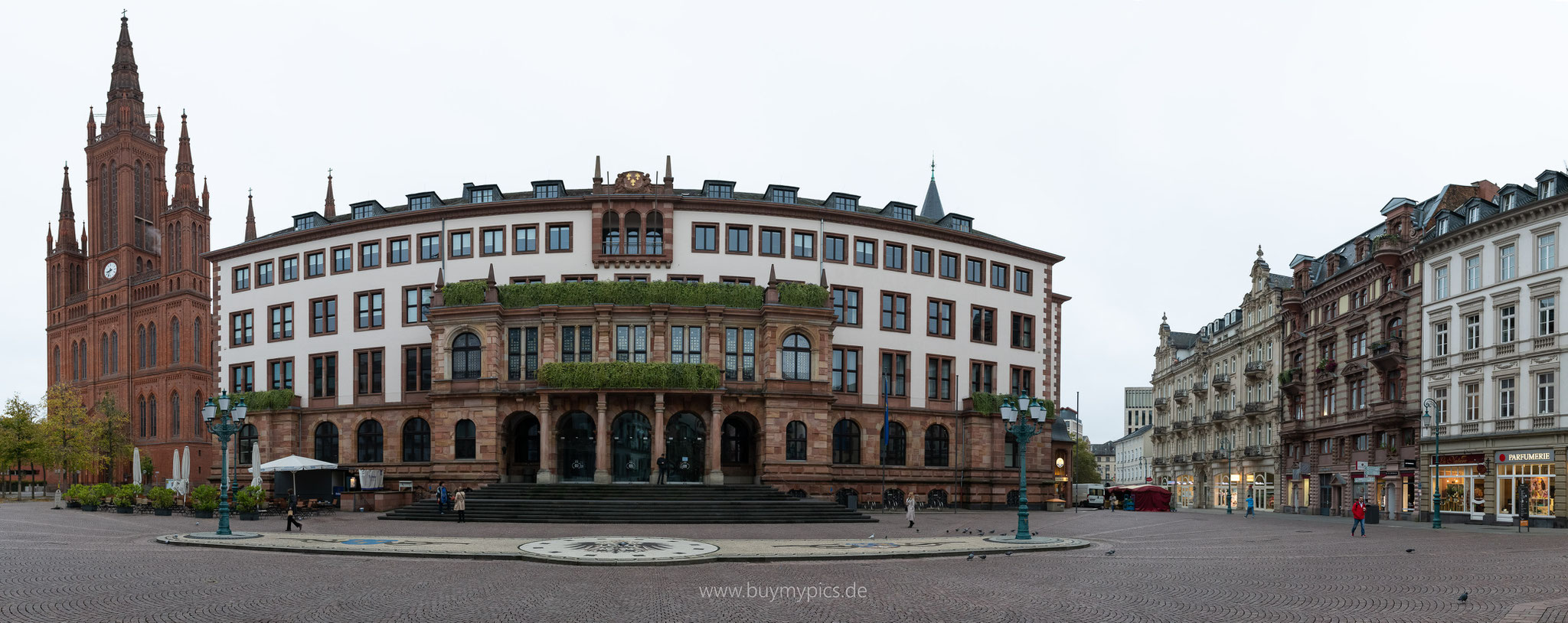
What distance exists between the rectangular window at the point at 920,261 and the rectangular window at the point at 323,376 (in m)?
30.5

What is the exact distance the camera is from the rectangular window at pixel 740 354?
5541cm

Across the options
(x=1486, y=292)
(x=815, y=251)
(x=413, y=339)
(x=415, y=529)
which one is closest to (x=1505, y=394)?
(x=1486, y=292)

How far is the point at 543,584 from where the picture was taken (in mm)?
21609

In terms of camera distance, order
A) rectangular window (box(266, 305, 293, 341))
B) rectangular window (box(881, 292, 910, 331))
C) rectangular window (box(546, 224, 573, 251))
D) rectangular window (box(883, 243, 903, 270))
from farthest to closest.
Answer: rectangular window (box(266, 305, 293, 341))
rectangular window (box(883, 243, 903, 270))
rectangular window (box(881, 292, 910, 331))
rectangular window (box(546, 224, 573, 251))

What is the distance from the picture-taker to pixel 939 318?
63.0 metres

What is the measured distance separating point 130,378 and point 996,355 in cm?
9637

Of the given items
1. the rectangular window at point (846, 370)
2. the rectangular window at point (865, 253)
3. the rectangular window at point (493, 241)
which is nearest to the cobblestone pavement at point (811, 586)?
the rectangular window at point (846, 370)

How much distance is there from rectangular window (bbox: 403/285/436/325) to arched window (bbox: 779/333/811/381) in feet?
61.5

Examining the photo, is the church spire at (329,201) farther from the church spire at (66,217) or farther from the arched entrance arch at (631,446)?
the church spire at (66,217)

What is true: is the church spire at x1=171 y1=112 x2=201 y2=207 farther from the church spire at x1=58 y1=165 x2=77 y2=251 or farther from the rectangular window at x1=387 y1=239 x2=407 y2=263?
the rectangular window at x1=387 y1=239 x2=407 y2=263

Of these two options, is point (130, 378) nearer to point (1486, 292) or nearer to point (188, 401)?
point (188, 401)

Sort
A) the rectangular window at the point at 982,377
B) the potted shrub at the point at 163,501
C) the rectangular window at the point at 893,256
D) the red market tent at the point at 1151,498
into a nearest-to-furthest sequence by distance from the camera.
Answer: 1. the potted shrub at the point at 163,501
2. the rectangular window at the point at 893,256
3. the rectangular window at the point at 982,377
4. the red market tent at the point at 1151,498

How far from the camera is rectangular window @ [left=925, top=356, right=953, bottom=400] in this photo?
6212 centimetres

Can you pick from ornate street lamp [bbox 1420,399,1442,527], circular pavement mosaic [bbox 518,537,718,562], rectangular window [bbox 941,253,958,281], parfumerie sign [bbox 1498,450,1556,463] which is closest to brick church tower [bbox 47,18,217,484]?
rectangular window [bbox 941,253,958,281]
